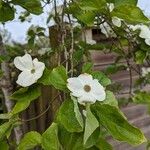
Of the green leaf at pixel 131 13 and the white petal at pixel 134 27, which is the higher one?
the green leaf at pixel 131 13

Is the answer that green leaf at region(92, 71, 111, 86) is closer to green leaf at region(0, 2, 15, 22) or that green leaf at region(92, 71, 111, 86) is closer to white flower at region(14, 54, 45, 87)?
white flower at region(14, 54, 45, 87)

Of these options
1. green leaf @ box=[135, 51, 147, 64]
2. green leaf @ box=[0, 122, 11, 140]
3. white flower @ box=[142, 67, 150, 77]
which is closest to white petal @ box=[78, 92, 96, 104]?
green leaf @ box=[0, 122, 11, 140]

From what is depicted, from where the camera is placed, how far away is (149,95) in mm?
1363

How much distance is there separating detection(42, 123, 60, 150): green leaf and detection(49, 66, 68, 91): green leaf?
8 cm

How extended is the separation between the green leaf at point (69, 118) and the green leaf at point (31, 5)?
19.1 inches

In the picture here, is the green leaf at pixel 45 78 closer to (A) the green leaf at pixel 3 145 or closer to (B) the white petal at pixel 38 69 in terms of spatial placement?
(B) the white petal at pixel 38 69

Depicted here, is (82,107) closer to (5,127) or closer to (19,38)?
(5,127)

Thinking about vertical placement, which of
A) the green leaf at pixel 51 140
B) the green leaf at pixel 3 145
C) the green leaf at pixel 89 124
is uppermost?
the green leaf at pixel 89 124

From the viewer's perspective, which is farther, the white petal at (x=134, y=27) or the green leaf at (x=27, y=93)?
the white petal at (x=134, y=27)

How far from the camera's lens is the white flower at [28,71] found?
1026mm

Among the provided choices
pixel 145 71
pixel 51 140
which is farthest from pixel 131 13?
pixel 145 71

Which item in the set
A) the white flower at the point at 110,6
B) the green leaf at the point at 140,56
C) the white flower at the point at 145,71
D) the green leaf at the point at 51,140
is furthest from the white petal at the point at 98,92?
the white flower at the point at 145,71

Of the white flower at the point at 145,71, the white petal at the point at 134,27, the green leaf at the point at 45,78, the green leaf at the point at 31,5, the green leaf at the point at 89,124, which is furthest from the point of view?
the white flower at the point at 145,71

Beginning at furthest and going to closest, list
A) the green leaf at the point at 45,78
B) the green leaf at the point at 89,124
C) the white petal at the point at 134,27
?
1. the white petal at the point at 134,27
2. the green leaf at the point at 45,78
3. the green leaf at the point at 89,124
